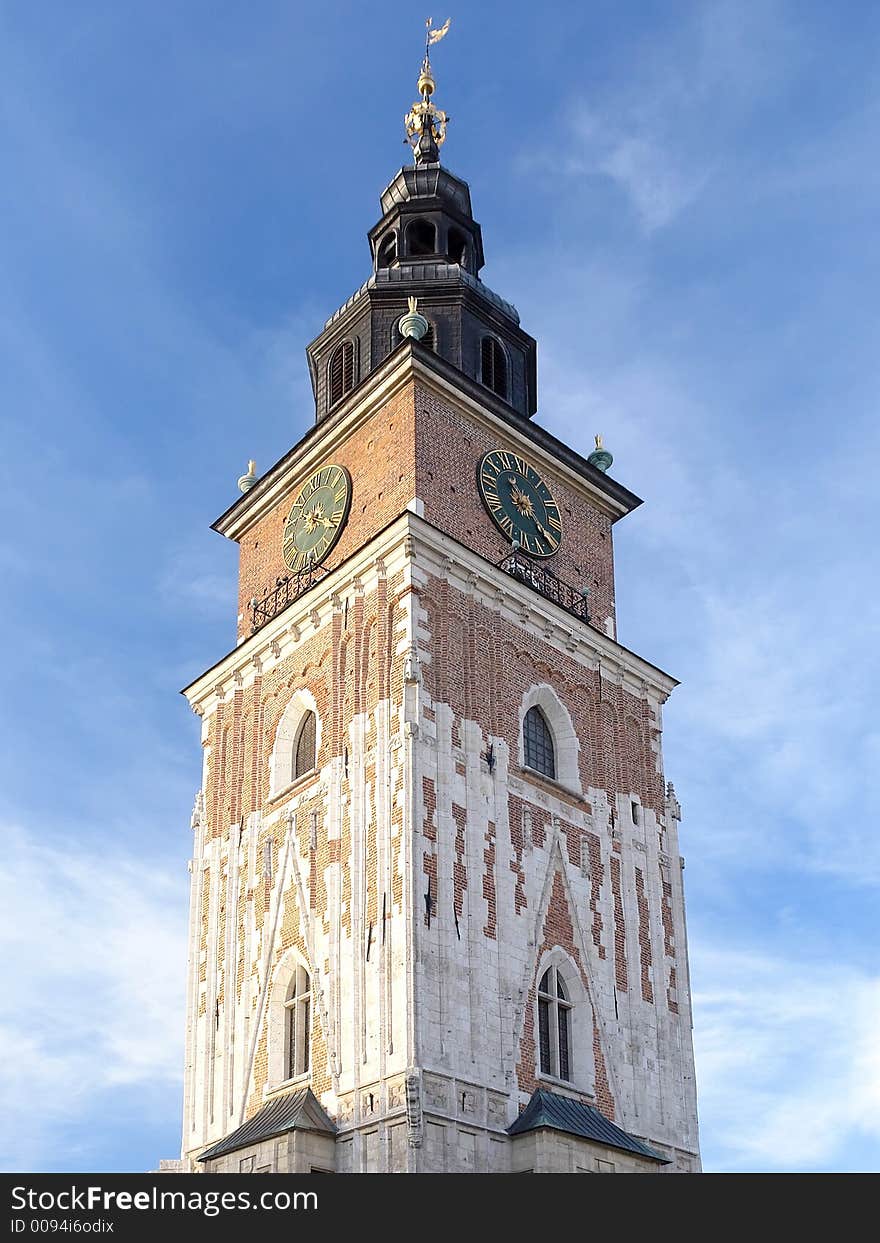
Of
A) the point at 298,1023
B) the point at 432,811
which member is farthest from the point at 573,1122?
the point at 432,811

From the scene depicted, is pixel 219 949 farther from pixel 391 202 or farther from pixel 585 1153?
pixel 391 202

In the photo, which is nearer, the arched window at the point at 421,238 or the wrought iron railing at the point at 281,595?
the wrought iron railing at the point at 281,595

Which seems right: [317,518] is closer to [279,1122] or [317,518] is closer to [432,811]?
[432,811]

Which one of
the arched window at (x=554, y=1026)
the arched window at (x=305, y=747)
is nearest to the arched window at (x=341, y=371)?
the arched window at (x=305, y=747)

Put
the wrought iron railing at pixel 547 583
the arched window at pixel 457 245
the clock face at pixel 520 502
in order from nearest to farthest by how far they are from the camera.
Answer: the wrought iron railing at pixel 547 583 < the clock face at pixel 520 502 < the arched window at pixel 457 245

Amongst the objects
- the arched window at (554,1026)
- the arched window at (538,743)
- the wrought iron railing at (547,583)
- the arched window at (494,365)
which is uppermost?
the arched window at (494,365)

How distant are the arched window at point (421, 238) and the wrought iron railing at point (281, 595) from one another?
10880 mm

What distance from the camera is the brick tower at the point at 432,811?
3095 cm

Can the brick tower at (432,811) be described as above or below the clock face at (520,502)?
below

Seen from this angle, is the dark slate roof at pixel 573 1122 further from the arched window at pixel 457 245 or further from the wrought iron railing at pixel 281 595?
the arched window at pixel 457 245

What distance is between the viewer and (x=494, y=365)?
42.8 metres

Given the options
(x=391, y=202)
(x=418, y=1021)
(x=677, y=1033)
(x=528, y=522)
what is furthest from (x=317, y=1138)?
(x=391, y=202)

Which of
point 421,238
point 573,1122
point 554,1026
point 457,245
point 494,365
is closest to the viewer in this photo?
point 573,1122

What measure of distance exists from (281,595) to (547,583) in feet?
20.3
